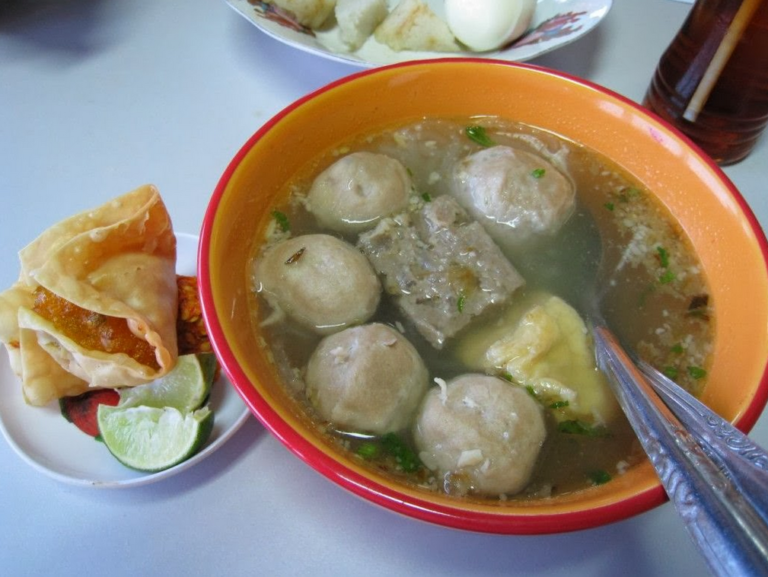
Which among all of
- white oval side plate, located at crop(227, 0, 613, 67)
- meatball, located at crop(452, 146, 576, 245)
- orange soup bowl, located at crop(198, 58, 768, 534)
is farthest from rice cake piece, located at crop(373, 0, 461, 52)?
meatball, located at crop(452, 146, 576, 245)

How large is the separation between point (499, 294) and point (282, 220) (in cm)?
43

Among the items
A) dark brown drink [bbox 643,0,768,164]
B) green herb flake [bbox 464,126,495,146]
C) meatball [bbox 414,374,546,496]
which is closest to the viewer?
meatball [bbox 414,374,546,496]

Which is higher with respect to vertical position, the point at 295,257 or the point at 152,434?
the point at 295,257

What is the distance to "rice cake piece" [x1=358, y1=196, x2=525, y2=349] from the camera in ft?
3.38

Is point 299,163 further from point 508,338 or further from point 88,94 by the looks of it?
point 88,94

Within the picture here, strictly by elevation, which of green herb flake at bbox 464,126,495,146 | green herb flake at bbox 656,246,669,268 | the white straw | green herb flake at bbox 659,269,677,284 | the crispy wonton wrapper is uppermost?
the white straw

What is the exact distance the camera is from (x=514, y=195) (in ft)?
3.70

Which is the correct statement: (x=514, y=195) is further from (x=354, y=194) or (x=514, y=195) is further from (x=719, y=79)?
(x=719, y=79)

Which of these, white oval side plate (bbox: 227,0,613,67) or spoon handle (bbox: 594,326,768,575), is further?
white oval side plate (bbox: 227,0,613,67)

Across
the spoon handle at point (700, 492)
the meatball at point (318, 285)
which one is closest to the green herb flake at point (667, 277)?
the spoon handle at point (700, 492)

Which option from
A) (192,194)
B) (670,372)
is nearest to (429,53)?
(192,194)

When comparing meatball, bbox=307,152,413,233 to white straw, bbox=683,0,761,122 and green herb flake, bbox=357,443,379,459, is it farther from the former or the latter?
white straw, bbox=683,0,761,122

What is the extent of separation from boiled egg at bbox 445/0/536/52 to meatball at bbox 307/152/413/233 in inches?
22.7

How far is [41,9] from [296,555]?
173cm
